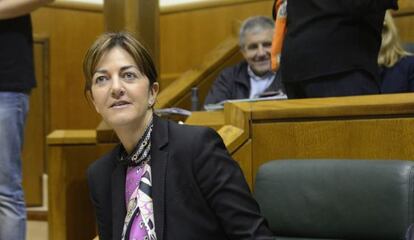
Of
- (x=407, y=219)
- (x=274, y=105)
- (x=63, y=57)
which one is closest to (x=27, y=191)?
(x=63, y=57)

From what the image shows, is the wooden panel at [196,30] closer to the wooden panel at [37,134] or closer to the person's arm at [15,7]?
the wooden panel at [37,134]

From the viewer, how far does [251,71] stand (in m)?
2.23

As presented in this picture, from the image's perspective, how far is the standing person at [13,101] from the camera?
4.44ft

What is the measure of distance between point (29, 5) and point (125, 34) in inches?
20.2

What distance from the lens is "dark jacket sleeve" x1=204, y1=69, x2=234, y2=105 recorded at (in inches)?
87.2

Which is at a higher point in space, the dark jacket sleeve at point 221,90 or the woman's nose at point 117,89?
the woman's nose at point 117,89

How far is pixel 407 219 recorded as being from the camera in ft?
3.09

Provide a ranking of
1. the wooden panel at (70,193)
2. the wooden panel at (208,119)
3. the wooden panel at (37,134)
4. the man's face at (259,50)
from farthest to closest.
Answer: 1. the wooden panel at (37,134)
2. the man's face at (259,50)
3. the wooden panel at (70,193)
4. the wooden panel at (208,119)

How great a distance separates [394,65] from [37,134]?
1.66m

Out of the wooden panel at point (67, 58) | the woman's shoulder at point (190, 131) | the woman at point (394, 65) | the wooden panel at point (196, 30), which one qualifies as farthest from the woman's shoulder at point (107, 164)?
the wooden panel at point (67, 58)

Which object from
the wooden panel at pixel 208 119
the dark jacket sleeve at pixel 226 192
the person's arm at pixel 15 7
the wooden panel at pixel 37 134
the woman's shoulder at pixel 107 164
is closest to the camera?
the dark jacket sleeve at pixel 226 192

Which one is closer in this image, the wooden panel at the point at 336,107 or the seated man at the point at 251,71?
the wooden panel at the point at 336,107

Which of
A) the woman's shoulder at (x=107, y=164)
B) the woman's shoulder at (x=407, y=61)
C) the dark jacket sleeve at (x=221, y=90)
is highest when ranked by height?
the woman's shoulder at (x=407, y=61)

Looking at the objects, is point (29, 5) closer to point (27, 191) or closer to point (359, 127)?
point (359, 127)
